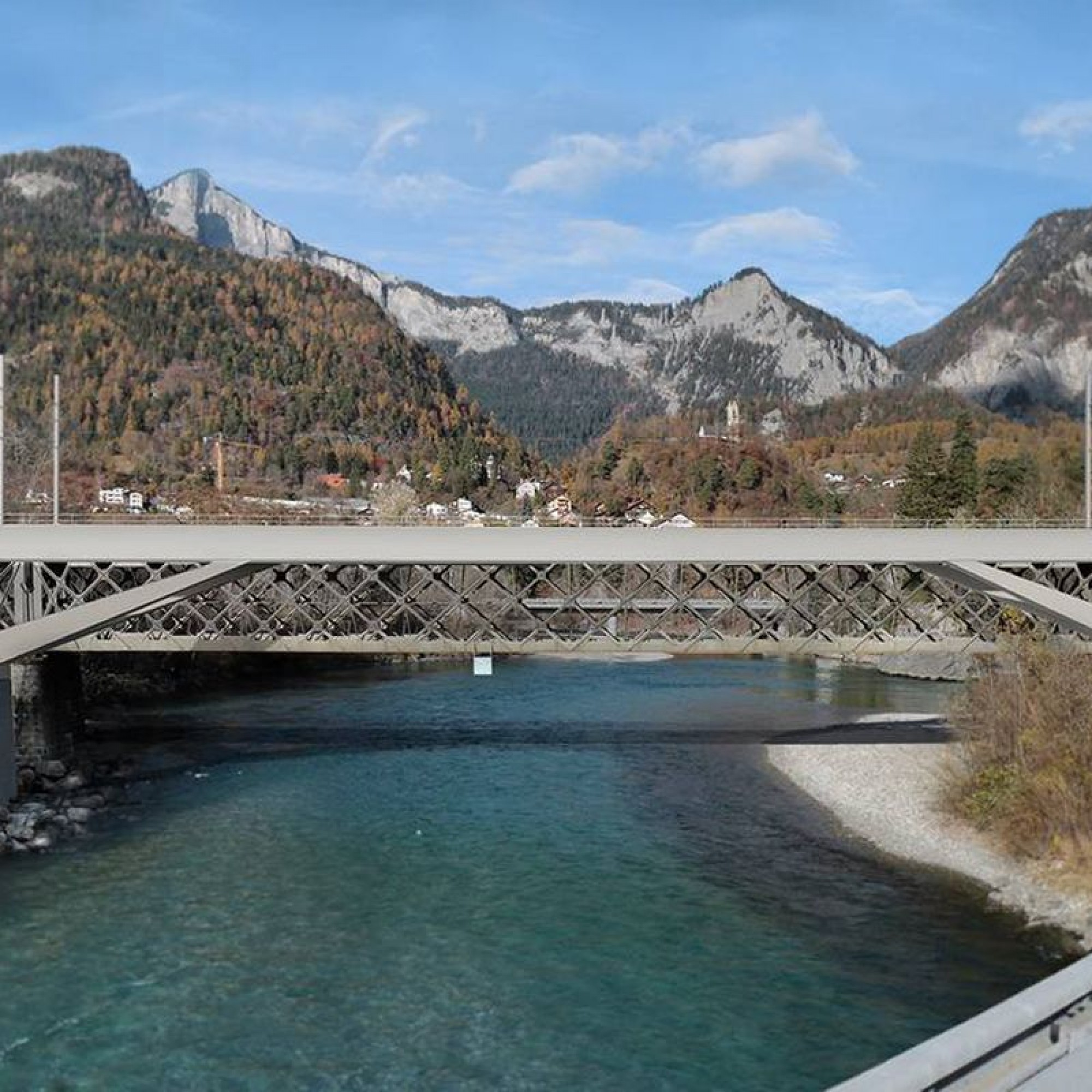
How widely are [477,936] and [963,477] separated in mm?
89915

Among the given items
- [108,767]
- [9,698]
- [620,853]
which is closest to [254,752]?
[108,767]

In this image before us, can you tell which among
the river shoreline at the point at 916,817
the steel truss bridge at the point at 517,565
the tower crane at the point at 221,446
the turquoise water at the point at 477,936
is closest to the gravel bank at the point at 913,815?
the river shoreline at the point at 916,817

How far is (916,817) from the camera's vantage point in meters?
30.0

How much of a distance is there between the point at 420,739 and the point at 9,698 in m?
14.7

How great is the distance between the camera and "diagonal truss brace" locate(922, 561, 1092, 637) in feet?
95.1

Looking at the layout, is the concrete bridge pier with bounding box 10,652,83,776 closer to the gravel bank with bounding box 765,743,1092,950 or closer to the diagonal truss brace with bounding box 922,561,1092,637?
the gravel bank with bounding box 765,743,1092,950

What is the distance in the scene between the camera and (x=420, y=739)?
135ft

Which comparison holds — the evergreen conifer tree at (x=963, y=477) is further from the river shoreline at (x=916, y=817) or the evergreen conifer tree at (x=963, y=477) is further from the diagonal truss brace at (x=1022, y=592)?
the diagonal truss brace at (x=1022, y=592)

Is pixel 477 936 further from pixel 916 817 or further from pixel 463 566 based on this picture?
pixel 463 566

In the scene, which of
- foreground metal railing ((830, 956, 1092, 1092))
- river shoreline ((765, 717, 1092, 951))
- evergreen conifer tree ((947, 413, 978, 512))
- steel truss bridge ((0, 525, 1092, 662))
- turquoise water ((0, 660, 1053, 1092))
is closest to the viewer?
foreground metal railing ((830, 956, 1092, 1092))

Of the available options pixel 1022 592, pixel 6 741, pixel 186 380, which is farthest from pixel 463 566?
pixel 186 380

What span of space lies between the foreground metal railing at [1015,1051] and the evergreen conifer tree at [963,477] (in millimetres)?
93656

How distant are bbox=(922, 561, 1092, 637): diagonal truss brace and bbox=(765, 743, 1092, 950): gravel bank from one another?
15.4 ft

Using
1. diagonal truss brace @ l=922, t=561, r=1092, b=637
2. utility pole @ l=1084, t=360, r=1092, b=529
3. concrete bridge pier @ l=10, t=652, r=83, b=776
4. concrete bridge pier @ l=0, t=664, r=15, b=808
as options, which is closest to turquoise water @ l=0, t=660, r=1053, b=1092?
concrete bridge pier @ l=0, t=664, r=15, b=808
